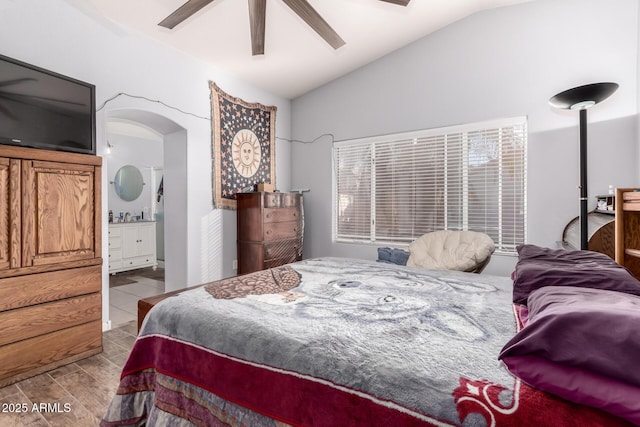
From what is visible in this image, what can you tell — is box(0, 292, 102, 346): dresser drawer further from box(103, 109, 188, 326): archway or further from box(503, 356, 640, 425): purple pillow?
box(503, 356, 640, 425): purple pillow

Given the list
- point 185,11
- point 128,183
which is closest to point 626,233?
point 185,11

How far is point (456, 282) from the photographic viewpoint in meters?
1.87

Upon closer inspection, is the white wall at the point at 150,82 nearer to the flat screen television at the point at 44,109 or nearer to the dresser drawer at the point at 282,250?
the flat screen television at the point at 44,109

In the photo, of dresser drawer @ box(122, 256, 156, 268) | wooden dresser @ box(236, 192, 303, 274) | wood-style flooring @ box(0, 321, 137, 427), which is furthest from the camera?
dresser drawer @ box(122, 256, 156, 268)

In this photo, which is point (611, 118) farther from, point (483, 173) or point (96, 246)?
point (96, 246)

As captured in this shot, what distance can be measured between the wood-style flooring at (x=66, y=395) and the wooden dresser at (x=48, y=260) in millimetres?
106

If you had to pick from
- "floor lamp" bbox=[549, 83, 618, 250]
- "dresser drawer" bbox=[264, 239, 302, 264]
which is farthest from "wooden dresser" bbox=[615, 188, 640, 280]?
"dresser drawer" bbox=[264, 239, 302, 264]

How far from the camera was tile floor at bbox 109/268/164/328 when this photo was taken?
10.9 ft

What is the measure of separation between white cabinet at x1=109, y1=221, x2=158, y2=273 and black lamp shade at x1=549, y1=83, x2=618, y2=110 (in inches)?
236

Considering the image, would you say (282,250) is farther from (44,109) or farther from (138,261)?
(138,261)

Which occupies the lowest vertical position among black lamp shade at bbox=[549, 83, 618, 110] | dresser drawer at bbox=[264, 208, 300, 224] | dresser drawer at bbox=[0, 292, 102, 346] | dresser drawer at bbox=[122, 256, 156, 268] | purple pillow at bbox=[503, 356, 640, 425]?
dresser drawer at bbox=[122, 256, 156, 268]

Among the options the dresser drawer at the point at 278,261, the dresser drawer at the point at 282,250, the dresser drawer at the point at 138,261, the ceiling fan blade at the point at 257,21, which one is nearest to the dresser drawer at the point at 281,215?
the dresser drawer at the point at 282,250

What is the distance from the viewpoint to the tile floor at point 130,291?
3334 mm

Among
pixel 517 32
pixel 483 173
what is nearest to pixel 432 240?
pixel 483 173
